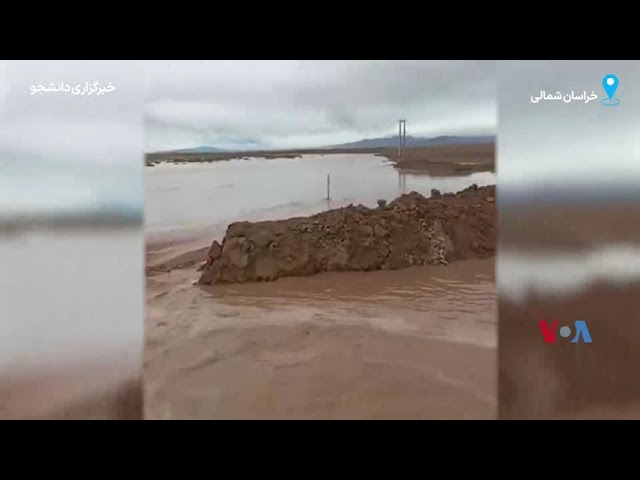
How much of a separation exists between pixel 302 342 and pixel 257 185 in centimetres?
61

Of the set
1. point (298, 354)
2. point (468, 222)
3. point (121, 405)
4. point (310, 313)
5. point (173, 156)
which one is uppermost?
point (173, 156)

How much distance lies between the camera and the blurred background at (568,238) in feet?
7.84

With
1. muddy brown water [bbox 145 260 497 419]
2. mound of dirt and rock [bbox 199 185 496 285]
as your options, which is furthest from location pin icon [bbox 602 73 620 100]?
muddy brown water [bbox 145 260 497 419]

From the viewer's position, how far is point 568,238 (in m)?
2.41

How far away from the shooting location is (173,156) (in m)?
2.38

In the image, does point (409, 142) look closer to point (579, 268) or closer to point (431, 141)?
point (431, 141)

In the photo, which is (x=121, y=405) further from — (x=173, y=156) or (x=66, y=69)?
(x=66, y=69)

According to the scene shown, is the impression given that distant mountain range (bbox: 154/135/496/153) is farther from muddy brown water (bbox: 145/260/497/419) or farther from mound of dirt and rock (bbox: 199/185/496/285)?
muddy brown water (bbox: 145/260/497/419)

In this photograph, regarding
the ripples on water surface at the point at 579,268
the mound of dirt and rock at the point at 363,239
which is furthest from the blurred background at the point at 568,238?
the mound of dirt and rock at the point at 363,239

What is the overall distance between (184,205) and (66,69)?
25.8 inches

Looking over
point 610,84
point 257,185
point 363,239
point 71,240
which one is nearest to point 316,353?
point 363,239

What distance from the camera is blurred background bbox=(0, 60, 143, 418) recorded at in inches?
93.7

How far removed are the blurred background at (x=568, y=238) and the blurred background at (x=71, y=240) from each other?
1377mm
